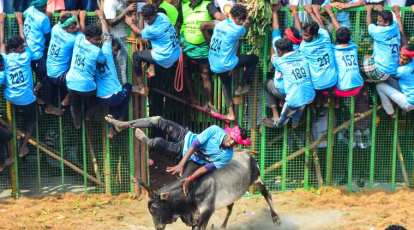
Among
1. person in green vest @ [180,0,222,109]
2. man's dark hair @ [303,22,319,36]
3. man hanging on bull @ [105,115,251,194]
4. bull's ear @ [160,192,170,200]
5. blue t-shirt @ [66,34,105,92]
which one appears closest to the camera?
bull's ear @ [160,192,170,200]

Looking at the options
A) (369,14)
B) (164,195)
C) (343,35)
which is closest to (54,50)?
(164,195)

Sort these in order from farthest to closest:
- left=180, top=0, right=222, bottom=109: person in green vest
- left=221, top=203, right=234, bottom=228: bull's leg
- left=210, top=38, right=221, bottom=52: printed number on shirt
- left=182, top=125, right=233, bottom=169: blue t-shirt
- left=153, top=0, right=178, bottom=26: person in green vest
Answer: left=153, top=0, right=178, bottom=26: person in green vest < left=180, top=0, right=222, bottom=109: person in green vest < left=210, top=38, right=221, bottom=52: printed number on shirt < left=221, top=203, right=234, bottom=228: bull's leg < left=182, top=125, right=233, bottom=169: blue t-shirt

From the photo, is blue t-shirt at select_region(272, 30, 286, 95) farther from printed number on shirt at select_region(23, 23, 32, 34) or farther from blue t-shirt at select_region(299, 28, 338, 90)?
printed number on shirt at select_region(23, 23, 32, 34)

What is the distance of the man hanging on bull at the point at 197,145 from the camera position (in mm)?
11047

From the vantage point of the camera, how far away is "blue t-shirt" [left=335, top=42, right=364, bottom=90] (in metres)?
12.8

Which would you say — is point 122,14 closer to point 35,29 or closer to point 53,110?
point 35,29

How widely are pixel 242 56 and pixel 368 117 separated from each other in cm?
243

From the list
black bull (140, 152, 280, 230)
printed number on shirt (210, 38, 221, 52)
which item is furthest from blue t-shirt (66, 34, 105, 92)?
black bull (140, 152, 280, 230)

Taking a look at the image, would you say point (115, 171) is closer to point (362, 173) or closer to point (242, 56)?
point (242, 56)

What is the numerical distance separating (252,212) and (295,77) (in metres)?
2.26

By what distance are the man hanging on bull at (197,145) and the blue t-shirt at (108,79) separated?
1.06m

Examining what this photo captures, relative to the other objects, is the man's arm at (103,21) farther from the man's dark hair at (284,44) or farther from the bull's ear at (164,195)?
Result: the bull's ear at (164,195)

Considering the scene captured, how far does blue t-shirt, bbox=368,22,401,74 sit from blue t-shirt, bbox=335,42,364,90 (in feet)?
1.17

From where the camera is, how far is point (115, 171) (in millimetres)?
13383
